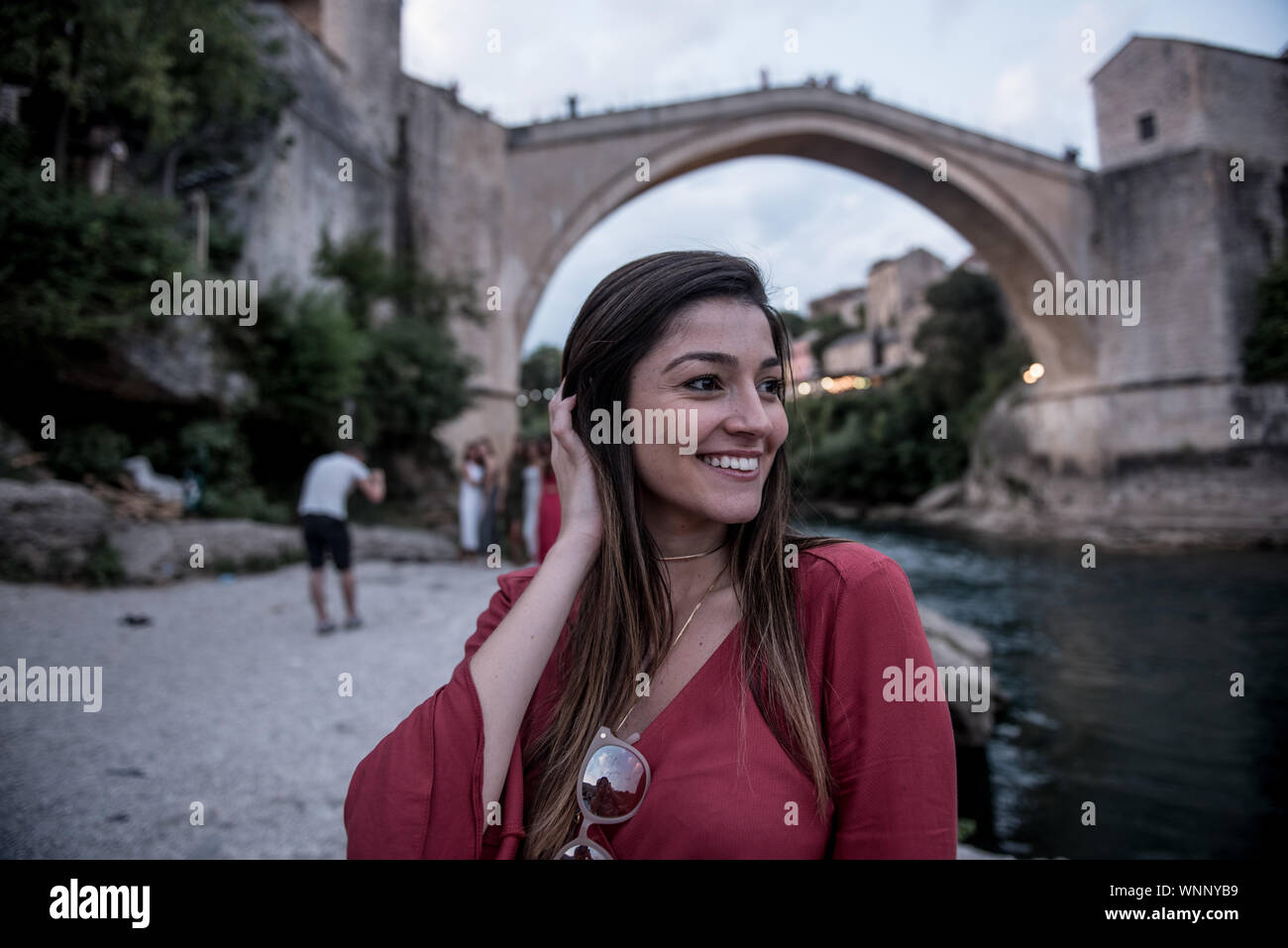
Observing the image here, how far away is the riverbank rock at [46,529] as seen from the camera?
5.86 metres

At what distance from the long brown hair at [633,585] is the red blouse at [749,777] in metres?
0.04

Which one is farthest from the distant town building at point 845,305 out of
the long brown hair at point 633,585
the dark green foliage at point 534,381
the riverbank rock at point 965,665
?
the long brown hair at point 633,585

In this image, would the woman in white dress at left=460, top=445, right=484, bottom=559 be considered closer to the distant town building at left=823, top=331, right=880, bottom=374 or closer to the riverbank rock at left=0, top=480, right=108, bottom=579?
the riverbank rock at left=0, top=480, right=108, bottom=579

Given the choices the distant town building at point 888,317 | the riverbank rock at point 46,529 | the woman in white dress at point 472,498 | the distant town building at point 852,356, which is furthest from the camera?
the distant town building at point 852,356

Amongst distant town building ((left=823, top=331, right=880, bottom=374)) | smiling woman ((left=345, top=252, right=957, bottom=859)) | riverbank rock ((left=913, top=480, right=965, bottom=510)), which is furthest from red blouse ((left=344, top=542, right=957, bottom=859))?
distant town building ((left=823, top=331, right=880, bottom=374))

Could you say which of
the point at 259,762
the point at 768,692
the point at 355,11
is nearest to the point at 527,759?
the point at 768,692

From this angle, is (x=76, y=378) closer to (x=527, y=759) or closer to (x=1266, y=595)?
(x=527, y=759)

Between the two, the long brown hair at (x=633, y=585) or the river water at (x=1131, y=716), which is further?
the river water at (x=1131, y=716)

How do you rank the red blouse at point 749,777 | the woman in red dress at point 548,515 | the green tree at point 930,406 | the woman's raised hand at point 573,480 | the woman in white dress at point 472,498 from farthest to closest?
1. the green tree at point 930,406
2. the woman in white dress at point 472,498
3. the woman in red dress at point 548,515
4. the woman's raised hand at point 573,480
5. the red blouse at point 749,777

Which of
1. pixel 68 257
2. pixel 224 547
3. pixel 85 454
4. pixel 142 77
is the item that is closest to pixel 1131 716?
pixel 224 547

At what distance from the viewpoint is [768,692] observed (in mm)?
1020

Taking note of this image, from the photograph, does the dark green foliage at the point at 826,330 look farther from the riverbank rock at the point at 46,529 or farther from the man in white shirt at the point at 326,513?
the riverbank rock at the point at 46,529

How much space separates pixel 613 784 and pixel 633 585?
306mm

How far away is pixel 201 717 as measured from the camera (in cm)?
355
